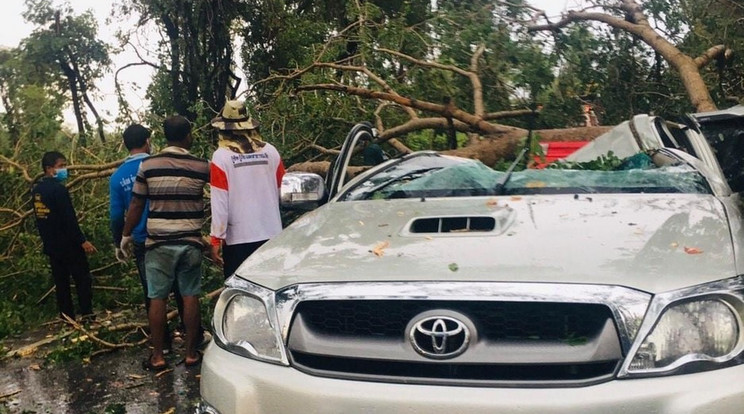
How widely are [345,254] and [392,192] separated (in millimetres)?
1040

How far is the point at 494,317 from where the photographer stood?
218cm

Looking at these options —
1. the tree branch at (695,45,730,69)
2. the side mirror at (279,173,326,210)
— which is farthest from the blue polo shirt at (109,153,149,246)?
the tree branch at (695,45,730,69)

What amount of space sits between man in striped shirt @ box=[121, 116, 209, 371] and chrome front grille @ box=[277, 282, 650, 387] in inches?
102

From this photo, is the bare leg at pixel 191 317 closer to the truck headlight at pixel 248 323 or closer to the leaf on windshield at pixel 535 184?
the truck headlight at pixel 248 323

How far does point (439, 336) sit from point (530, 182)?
142cm

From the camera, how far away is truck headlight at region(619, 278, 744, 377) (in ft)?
6.70

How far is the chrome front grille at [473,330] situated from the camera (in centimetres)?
207

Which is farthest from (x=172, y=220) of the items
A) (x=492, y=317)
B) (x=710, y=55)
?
(x=710, y=55)

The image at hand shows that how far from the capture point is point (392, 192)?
3.55 meters

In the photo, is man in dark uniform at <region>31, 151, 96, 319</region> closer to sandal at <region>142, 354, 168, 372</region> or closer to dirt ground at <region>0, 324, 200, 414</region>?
dirt ground at <region>0, 324, 200, 414</region>

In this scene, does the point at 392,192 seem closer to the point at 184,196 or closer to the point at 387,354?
the point at 387,354

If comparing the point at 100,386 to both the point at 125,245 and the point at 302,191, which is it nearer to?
the point at 125,245

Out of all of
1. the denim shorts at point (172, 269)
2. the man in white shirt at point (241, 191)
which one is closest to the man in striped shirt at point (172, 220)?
the denim shorts at point (172, 269)

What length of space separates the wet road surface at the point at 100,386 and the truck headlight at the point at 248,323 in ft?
6.43
